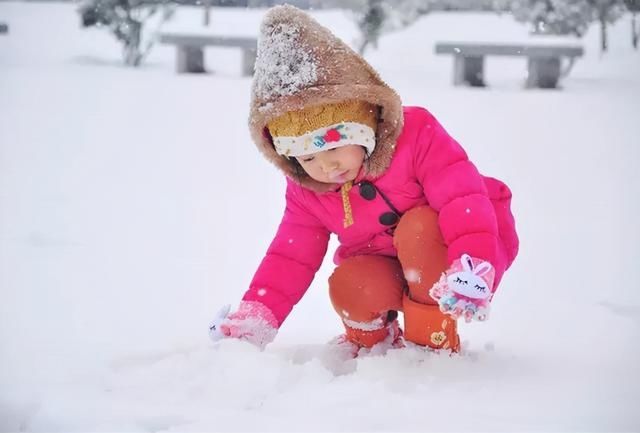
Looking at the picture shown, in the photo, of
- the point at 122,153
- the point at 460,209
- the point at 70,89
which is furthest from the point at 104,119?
the point at 460,209

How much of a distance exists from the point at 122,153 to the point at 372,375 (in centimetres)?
198

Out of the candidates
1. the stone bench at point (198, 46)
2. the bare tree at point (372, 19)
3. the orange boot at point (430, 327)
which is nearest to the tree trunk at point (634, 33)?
the bare tree at point (372, 19)

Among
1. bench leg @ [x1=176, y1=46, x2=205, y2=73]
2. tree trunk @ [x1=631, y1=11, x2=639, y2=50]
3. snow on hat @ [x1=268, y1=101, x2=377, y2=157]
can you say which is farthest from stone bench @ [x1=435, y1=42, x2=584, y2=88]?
snow on hat @ [x1=268, y1=101, x2=377, y2=157]

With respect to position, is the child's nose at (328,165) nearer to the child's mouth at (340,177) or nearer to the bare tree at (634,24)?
the child's mouth at (340,177)

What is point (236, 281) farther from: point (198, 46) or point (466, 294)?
point (198, 46)

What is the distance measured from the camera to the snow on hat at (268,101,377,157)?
2.94 feet

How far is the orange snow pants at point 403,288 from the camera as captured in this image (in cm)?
94

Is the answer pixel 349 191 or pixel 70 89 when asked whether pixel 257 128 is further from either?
pixel 70 89

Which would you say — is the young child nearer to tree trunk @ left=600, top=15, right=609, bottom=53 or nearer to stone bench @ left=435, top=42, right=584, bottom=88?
stone bench @ left=435, top=42, right=584, bottom=88

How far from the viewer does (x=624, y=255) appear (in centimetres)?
151

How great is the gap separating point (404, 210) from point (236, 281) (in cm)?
52

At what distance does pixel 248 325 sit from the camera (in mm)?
970

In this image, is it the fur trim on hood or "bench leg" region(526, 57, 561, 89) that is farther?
"bench leg" region(526, 57, 561, 89)

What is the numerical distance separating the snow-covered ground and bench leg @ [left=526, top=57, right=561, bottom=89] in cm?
33
